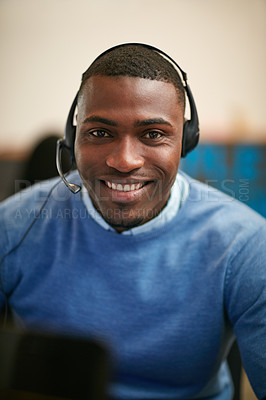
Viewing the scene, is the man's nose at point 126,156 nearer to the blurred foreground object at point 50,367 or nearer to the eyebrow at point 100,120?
the eyebrow at point 100,120

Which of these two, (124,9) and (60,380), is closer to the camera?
(60,380)

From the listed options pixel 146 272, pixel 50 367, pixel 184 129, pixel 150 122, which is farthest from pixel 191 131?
pixel 50 367

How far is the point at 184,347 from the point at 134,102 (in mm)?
492

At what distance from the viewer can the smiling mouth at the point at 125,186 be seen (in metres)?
0.57

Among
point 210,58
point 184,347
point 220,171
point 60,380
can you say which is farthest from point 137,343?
point 220,171

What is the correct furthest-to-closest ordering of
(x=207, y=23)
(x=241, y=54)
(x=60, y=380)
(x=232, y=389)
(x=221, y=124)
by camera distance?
(x=221, y=124)
(x=232, y=389)
(x=241, y=54)
(x=207, y=23)
(x=60, y=380)

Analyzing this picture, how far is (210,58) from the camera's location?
710 mm

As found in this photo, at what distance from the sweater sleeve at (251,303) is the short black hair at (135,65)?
33 centimetres

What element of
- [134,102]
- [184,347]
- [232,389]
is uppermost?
[134,102]

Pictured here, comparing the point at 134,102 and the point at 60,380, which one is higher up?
the point at 134,102

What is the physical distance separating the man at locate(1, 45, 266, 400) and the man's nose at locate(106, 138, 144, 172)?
0.04 metres

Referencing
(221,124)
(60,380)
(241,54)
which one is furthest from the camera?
(221,124)

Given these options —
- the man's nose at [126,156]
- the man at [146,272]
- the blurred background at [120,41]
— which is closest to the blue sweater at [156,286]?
the man at [146,272]

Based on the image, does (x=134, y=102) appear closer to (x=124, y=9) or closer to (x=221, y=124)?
(x=124, y=9)
